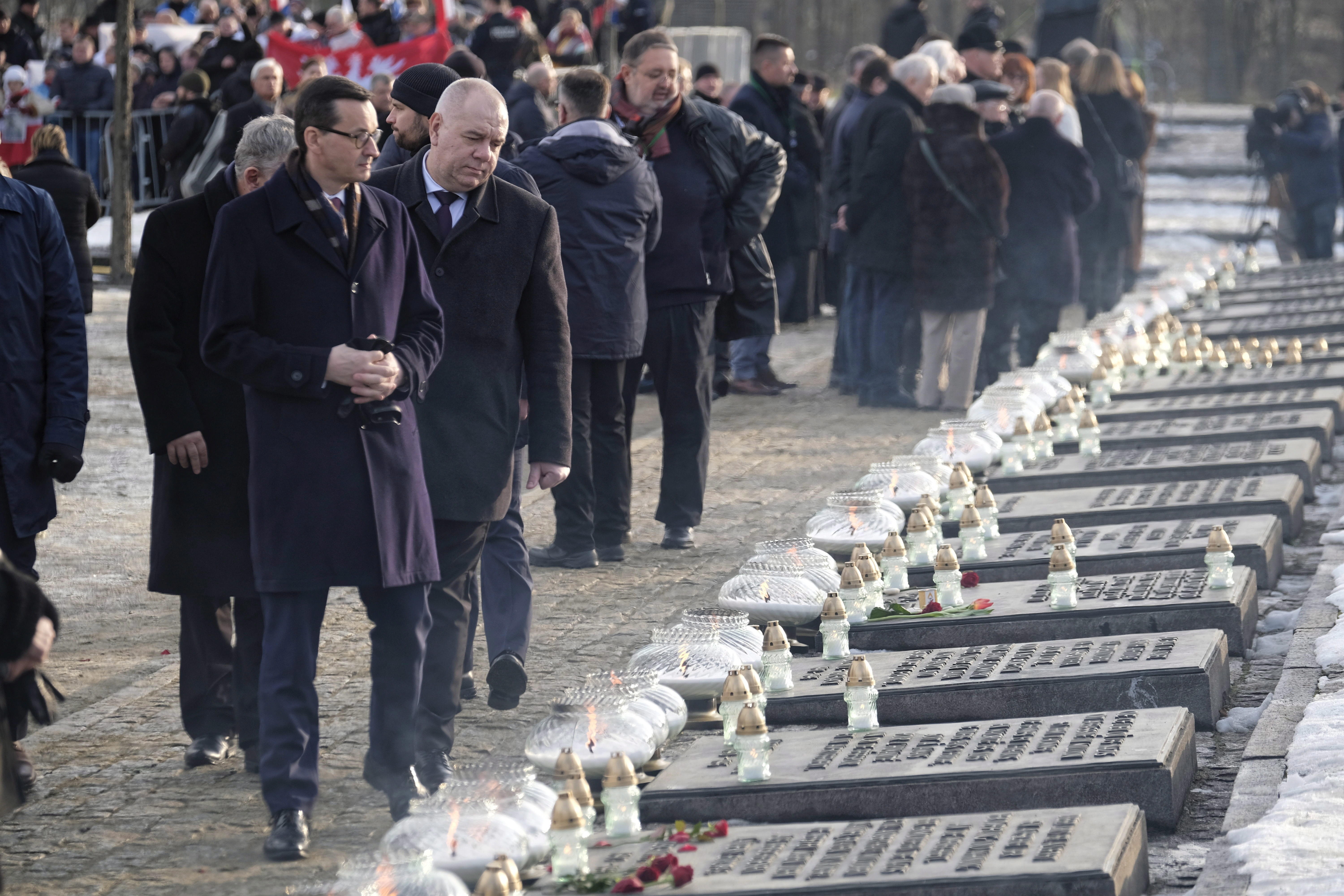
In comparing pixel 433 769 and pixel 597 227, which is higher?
pixel 597 227

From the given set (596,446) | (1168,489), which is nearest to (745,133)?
(596,446)

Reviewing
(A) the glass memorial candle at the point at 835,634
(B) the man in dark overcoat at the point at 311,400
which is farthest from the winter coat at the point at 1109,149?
(B) the man in dark overcoat at the point at 311,400

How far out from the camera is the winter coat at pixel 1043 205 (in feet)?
42.3

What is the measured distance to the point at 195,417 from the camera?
18.0 ft

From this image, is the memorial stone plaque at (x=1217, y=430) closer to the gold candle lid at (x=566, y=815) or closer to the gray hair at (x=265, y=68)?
the gold candle lid at (x=566, y=815)

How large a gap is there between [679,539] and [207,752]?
10.9ft

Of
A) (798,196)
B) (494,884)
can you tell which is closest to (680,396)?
(494,884)

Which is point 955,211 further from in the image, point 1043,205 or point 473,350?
point 473,350

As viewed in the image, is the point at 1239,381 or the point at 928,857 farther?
the point at 1239,381

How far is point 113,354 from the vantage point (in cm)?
1494

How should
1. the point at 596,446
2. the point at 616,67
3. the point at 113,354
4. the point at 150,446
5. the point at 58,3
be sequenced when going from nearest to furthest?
the point at 150,446 → the point at 596,446 → the point at 113,354 → the point at 616,67 → the point at 58,3

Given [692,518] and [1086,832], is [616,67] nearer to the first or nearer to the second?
[692,518]

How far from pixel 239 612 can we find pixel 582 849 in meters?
1.75

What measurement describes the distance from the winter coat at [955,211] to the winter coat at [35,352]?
699 cm
